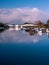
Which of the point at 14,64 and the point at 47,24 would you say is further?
the point at 47,24

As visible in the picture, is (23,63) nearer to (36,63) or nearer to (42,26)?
(36,63)

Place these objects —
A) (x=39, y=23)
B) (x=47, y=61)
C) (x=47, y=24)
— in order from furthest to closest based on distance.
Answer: (x=39, y=23), (x=47, y=24), (x=47, y=61)

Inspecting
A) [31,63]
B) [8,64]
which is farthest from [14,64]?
[31,63]

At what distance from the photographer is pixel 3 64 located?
2291mm

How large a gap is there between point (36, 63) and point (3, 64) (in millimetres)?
407

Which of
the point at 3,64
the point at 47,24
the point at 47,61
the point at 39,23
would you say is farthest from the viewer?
the point at 39,23

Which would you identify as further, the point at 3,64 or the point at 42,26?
the point at 42,26

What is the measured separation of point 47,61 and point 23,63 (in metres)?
0.31

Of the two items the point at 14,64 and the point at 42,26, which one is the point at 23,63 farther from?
the point at 42,26

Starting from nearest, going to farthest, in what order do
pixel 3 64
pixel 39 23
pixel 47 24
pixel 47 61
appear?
pixel 3 64
pixel 47 61
pixel 47 24
pixel 39 23

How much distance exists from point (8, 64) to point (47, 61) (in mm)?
507

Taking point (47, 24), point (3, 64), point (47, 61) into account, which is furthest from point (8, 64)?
point (47, 24)

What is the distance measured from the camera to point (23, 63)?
2.39 m

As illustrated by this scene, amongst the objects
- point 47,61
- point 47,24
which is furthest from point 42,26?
point 47,61
